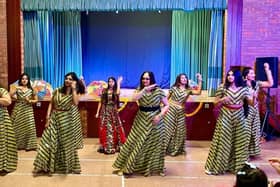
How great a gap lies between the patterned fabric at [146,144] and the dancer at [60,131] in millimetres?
734

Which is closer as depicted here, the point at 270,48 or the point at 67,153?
the point at 67,153

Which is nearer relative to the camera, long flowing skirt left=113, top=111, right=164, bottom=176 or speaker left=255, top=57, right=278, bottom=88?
long flowing skirt left=113, top=111, right=164, bottom=176

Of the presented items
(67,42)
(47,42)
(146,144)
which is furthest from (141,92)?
(67,42)

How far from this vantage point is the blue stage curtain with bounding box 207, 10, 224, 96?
941cm

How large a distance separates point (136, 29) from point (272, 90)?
4.00 metres

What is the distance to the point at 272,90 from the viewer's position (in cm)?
906

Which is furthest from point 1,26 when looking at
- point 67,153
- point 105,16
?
point 67,153

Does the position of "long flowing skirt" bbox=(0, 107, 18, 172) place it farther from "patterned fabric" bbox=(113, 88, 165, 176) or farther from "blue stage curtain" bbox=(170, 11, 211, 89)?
"blue stage curtain" bbox=(170, 11, 211, 89)

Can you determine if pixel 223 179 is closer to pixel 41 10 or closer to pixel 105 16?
pixel 41 10

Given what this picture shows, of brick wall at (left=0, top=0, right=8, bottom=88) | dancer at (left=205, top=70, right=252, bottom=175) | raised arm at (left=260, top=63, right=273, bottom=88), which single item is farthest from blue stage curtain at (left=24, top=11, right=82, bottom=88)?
dancer at (left=205, top=70, right=252, bottom=175)

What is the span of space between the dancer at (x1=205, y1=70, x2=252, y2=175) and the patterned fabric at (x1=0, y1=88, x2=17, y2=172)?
260cm

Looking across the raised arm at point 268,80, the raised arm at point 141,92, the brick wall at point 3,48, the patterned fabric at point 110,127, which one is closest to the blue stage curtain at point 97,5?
the brick wall at point 3,48

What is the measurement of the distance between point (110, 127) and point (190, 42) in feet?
14.9

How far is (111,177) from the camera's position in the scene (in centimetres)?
566
